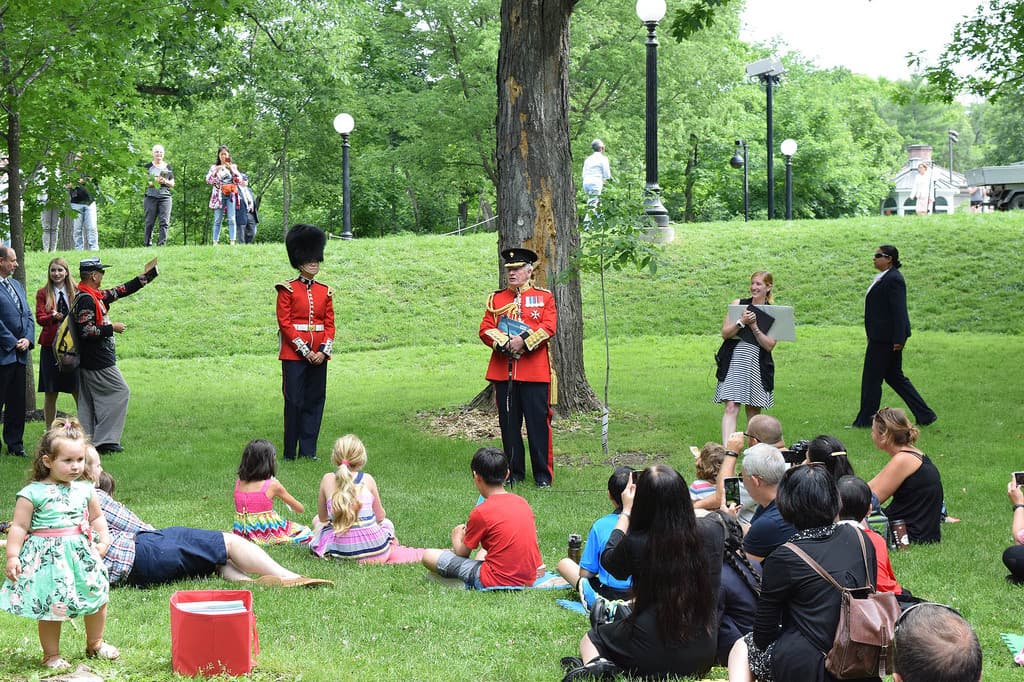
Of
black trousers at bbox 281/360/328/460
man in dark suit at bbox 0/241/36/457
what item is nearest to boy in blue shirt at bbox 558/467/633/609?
A: black trousers at bbox 281/360/328/460

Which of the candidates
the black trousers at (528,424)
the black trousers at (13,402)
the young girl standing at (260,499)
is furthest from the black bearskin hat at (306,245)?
the young girl standing at (260,499)

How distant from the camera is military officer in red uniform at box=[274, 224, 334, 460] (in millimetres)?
11297

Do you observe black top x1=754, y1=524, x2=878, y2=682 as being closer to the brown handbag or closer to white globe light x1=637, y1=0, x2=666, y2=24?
the brown handbag

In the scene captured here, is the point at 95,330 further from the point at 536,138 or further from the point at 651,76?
the point at 651,76

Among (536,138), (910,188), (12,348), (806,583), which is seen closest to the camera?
(806,583)

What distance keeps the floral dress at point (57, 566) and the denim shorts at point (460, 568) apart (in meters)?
2.30

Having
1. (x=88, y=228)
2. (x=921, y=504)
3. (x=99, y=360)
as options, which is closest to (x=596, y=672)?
(x=921, y=504)

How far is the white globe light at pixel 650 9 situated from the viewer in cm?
1739

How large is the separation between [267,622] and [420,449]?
18.9ft

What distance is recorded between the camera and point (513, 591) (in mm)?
6699

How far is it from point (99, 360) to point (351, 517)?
16.8ft

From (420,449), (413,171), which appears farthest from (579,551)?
(413,171)

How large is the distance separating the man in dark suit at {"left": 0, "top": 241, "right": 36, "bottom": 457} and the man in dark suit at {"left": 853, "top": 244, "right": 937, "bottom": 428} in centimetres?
848

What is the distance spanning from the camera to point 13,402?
11422 millimetres
